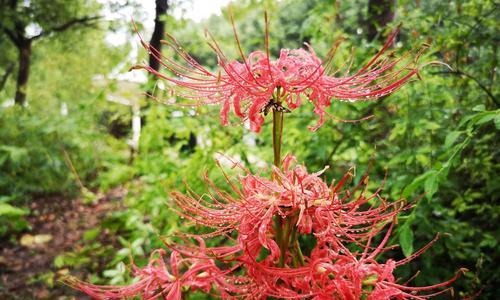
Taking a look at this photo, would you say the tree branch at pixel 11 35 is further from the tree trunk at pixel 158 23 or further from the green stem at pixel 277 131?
the green stem at pixel 277 131

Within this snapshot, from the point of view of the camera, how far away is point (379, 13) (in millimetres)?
2709

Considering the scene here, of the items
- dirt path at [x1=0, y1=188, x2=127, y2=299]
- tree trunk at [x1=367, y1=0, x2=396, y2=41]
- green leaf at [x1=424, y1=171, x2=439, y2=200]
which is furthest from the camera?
dirt path at [x1=0, y1=188, x2=127, y2=299]

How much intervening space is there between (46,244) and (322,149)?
4101 mm

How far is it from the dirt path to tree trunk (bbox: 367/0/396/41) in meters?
3.19

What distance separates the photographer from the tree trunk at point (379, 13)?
273 centimetres

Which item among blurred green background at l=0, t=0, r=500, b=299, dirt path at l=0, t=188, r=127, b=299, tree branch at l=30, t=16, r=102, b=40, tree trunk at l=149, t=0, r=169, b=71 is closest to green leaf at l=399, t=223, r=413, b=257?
blurred green background at l=0, t=0, r=500, b=299

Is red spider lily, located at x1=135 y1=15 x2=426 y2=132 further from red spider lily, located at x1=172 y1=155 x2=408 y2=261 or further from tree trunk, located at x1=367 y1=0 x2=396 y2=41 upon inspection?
tree trunk, located at x1=367 y1=0 x2=396 y2=41

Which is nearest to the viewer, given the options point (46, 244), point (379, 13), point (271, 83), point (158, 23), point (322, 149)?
point (271, 83)

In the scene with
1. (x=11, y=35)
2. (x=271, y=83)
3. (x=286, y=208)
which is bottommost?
(x=286, y=208)

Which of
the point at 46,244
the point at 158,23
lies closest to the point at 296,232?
the point at 158,23

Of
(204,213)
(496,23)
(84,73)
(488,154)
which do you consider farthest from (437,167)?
(84,73)

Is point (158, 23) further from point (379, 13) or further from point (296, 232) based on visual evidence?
point (296, 232)

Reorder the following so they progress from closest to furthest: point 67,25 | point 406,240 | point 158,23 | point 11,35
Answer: point 406,240, point 158,23, point 11,35, point 67,25

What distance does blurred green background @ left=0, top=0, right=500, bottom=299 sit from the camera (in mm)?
1771
